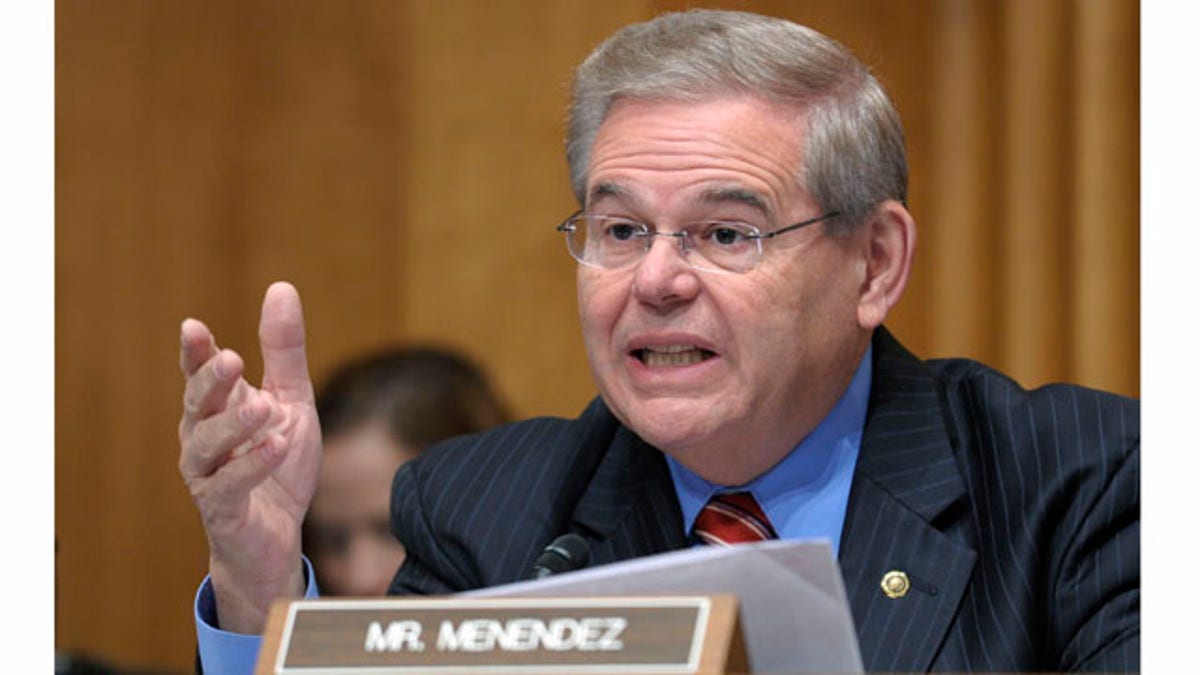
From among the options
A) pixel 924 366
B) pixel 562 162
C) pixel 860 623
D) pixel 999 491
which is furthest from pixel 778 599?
pixel 562 162

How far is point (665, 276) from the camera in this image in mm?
2270

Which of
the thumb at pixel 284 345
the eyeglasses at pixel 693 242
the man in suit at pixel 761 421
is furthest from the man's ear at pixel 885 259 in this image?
the thumb at pixel 284 345

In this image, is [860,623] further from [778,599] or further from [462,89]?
[462,89]

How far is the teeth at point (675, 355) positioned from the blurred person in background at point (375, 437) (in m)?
1.61

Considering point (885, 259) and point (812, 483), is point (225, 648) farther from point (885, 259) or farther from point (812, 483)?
point (885, 259)

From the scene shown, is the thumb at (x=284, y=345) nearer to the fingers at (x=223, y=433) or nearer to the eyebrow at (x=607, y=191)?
the fingers at (x=223, y=433)

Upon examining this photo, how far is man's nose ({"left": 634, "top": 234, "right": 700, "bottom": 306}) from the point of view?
2.27m

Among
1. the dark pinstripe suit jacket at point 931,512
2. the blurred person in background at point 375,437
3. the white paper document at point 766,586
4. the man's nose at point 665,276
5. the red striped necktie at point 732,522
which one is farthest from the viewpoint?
the blurred person in background at point 375,437

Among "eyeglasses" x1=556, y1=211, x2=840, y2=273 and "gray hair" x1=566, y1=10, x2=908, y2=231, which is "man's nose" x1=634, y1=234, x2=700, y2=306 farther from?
"gray hair" x1=566, y1=10, x2=908, y2=231

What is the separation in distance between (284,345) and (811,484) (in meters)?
0.74

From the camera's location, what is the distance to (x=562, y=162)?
4.55 metres

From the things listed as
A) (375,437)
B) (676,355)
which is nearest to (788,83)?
(676,355)

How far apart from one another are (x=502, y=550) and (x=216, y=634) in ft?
1.37

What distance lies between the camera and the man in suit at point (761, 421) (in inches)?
85.0
